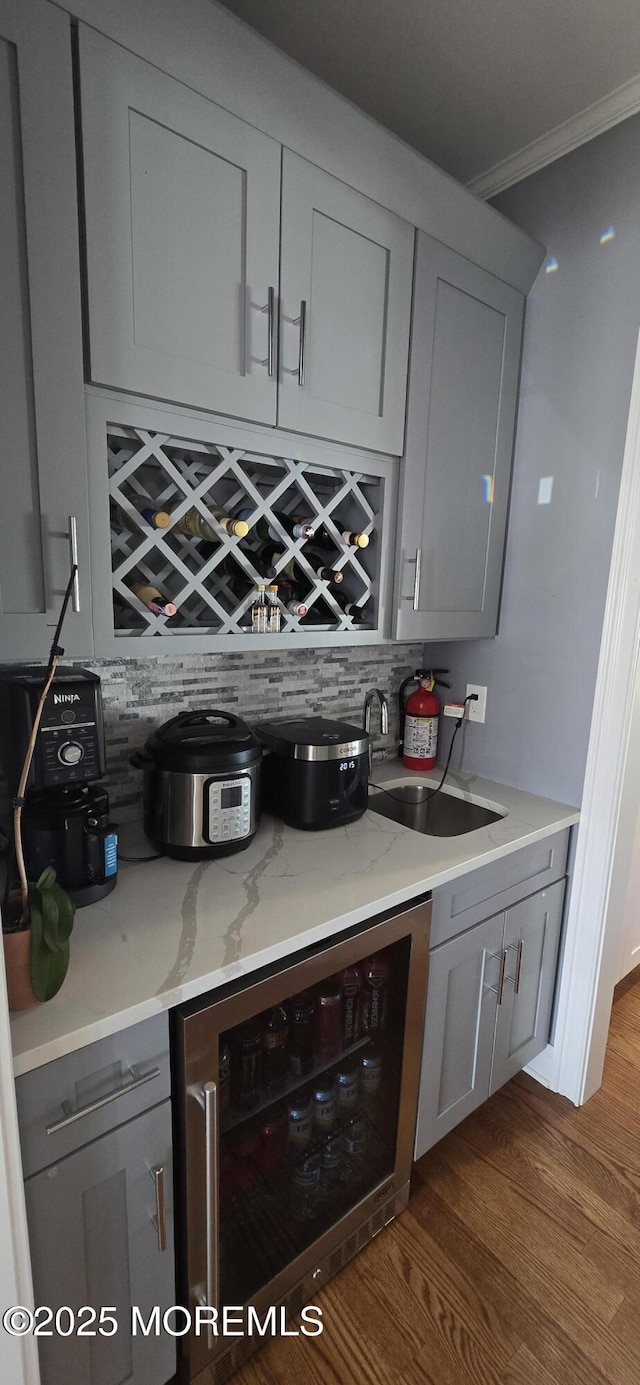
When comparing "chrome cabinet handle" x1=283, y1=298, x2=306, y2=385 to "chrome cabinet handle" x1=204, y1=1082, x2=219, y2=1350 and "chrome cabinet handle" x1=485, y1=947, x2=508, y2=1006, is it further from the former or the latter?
"chrome cabinet handle" x1=485, y1=947, x2=508, y2=1006

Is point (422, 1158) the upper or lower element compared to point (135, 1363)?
lower

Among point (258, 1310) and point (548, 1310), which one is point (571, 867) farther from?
point (258, 1310)

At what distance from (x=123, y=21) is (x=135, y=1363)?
6.78 ft

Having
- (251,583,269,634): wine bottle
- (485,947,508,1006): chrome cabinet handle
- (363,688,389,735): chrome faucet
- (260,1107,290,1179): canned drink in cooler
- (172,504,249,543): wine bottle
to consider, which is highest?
(172,504,249,543): wine bottle

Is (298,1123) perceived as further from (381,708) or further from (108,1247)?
(381,708)

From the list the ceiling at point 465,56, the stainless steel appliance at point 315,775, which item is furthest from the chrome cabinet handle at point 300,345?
the stainless steel appliance at point 315,775

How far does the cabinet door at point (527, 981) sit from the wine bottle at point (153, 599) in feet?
3.65

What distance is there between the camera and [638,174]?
4.81 ft

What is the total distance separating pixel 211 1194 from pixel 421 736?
131 cm

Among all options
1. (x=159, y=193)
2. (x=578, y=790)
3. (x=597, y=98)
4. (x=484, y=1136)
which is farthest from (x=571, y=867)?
(x=597, y=98)

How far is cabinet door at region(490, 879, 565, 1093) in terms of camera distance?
5.28 feet

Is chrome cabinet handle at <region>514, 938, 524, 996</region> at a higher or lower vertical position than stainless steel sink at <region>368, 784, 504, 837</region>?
lower

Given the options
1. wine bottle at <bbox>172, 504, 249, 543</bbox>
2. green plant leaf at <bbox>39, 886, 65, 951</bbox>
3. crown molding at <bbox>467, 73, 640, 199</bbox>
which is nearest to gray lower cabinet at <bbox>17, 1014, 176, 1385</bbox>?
green plant leaf at <bbox>39, 886, 65, 951</bbox>

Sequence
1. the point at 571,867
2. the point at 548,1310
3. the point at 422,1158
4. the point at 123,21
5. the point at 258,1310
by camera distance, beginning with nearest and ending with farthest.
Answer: the point at 123,21 < the point at 258,1310 < the point at 548,1310 < the point at 422,1158 < the point at 571,867
